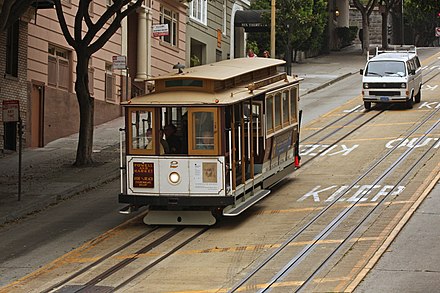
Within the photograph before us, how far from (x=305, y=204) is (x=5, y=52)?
45.4 feet

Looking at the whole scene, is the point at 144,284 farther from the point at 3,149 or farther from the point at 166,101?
the point at 3,149

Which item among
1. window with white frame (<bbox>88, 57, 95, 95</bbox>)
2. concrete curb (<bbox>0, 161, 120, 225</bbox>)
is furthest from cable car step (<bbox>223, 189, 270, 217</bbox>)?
window with white frame (<bbox>88, 57, 95, 95</bbox>)

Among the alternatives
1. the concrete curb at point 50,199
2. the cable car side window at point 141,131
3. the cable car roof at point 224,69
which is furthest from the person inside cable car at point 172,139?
the concrete curb at point 50,199

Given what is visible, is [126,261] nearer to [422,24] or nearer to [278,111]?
[278,111]

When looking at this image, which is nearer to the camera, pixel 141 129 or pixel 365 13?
pixel 141 129

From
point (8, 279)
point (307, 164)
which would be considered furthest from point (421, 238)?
point (307, 164)

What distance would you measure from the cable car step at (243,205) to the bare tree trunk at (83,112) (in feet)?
28.1

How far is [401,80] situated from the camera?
3500 centimetres

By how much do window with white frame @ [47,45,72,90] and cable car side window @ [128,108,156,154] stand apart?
49.4 feet

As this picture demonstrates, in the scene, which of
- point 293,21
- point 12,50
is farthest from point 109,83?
point 293,21

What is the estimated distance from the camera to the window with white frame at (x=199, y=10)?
157 feet

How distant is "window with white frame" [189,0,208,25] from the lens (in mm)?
47878

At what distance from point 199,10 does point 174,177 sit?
31.9 m

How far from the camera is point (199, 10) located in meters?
49.2
